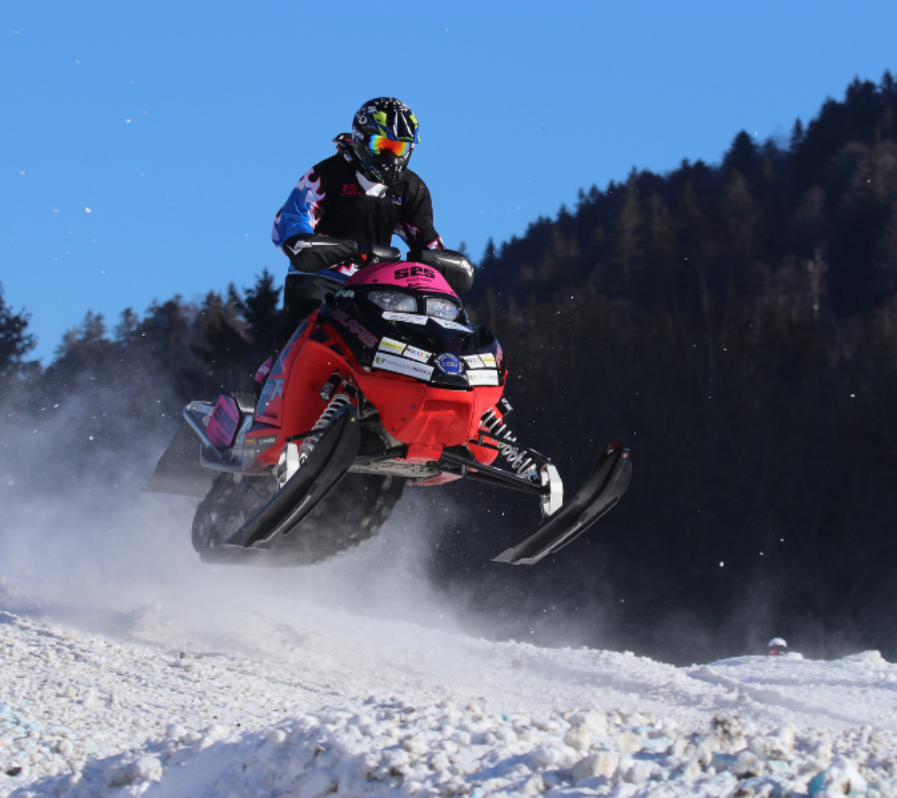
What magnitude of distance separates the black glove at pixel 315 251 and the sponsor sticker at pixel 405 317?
60cm

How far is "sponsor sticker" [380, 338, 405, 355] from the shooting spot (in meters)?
4.38

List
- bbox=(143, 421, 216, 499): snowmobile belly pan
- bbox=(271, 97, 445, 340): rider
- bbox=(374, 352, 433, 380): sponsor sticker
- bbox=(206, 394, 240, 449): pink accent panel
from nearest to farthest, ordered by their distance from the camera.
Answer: bbox=(374, 352, 433, 380): sponsor sticker < bbox=(271, 97, 445, 340): rider < bbox=(206, 394, 240, 449): pink accent panel < bbox=(143, 421, 216, 499): snowmobile belly pan

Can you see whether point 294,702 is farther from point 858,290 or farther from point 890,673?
point 858,290

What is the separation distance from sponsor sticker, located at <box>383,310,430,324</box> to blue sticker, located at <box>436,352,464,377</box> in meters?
0.25

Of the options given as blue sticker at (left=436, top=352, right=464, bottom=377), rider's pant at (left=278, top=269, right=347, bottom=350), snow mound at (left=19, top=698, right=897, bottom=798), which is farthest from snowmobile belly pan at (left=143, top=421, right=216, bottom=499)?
snow mound at (left=19, top=698, right=897, bottom=798)

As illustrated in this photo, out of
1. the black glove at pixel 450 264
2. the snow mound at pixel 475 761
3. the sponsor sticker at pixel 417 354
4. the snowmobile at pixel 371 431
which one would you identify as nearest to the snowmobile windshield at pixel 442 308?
the snowmobile at pixel 371 431

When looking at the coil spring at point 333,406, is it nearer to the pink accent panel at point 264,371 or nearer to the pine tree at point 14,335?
the pink accent panel at point 264,371

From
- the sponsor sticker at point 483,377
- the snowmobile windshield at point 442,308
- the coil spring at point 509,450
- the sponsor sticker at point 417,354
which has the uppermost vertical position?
the snowmobile windshield at point 442,308

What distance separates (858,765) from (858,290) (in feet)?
119

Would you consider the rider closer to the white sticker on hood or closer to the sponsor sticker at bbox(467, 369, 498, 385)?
the white sticker on hood

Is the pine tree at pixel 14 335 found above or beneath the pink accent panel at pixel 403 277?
above

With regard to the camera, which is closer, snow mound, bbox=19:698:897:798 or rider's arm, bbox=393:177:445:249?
snow mound, bbox=19:698:897:798

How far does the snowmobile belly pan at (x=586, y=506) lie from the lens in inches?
192

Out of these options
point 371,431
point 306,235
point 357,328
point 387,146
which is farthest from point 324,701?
point 387,146
